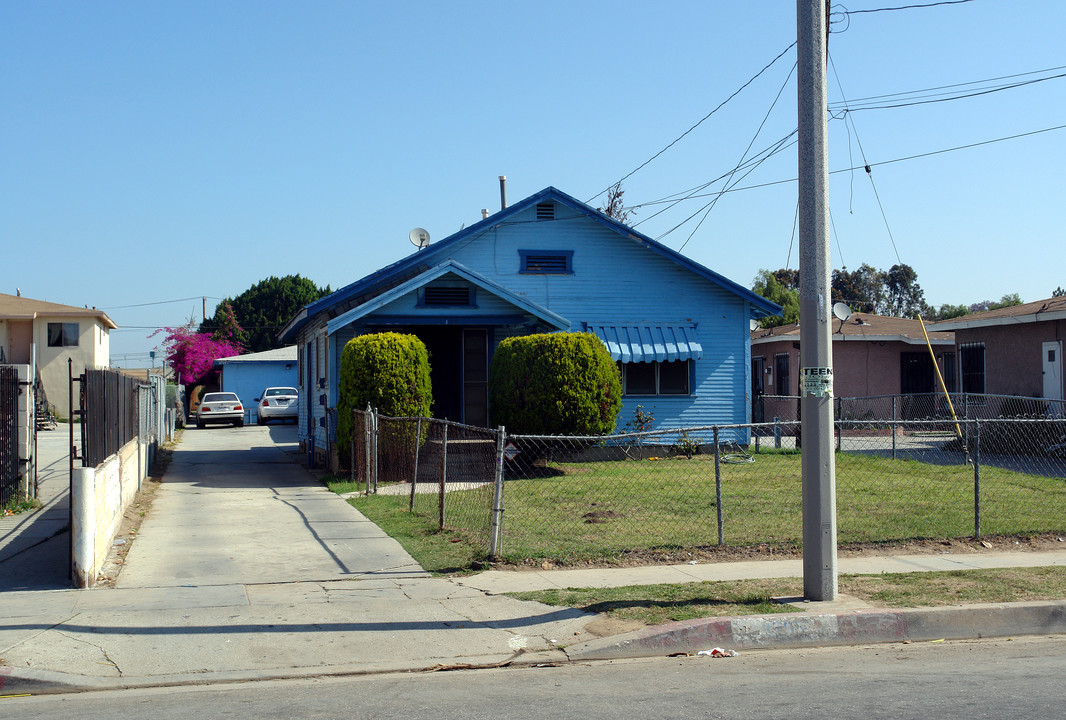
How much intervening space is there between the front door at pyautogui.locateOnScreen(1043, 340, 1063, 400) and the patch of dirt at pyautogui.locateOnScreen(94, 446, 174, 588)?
1855 centimetres

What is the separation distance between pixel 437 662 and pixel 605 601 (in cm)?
184

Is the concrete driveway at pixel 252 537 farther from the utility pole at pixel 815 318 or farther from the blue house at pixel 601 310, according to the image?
the utility pole at pixel 815 318

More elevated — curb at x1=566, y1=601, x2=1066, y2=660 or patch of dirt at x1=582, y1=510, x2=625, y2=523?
patch of dirt at x1=582, y1=510, x2=625, y2=523

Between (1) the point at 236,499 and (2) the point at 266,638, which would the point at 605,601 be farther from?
(1) the point at 236,499

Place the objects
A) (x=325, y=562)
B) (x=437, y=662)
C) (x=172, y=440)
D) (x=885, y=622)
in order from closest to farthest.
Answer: (x=437, y=662) → (x=885, y=622) → (x=325, y=562) → (x=172, y=440)

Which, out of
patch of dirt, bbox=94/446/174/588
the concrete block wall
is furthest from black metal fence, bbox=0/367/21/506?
the concrete block wall

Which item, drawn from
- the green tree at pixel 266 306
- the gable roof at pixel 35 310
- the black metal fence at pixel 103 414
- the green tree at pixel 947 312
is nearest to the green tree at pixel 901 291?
the green tree at pixel 947 312

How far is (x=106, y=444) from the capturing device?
1030 cm

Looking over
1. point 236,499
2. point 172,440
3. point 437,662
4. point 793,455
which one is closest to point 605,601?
point 437,662

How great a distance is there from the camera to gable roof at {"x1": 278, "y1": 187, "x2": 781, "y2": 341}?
751 inches

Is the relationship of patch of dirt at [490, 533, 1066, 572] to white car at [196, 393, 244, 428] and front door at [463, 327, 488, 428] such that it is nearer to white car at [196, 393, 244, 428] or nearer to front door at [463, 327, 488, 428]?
front door at [463, 327, 488, 428]

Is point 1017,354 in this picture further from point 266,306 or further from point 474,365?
point 266,306

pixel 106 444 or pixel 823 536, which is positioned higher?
pixel 106 444

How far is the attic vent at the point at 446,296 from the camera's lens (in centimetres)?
1886
